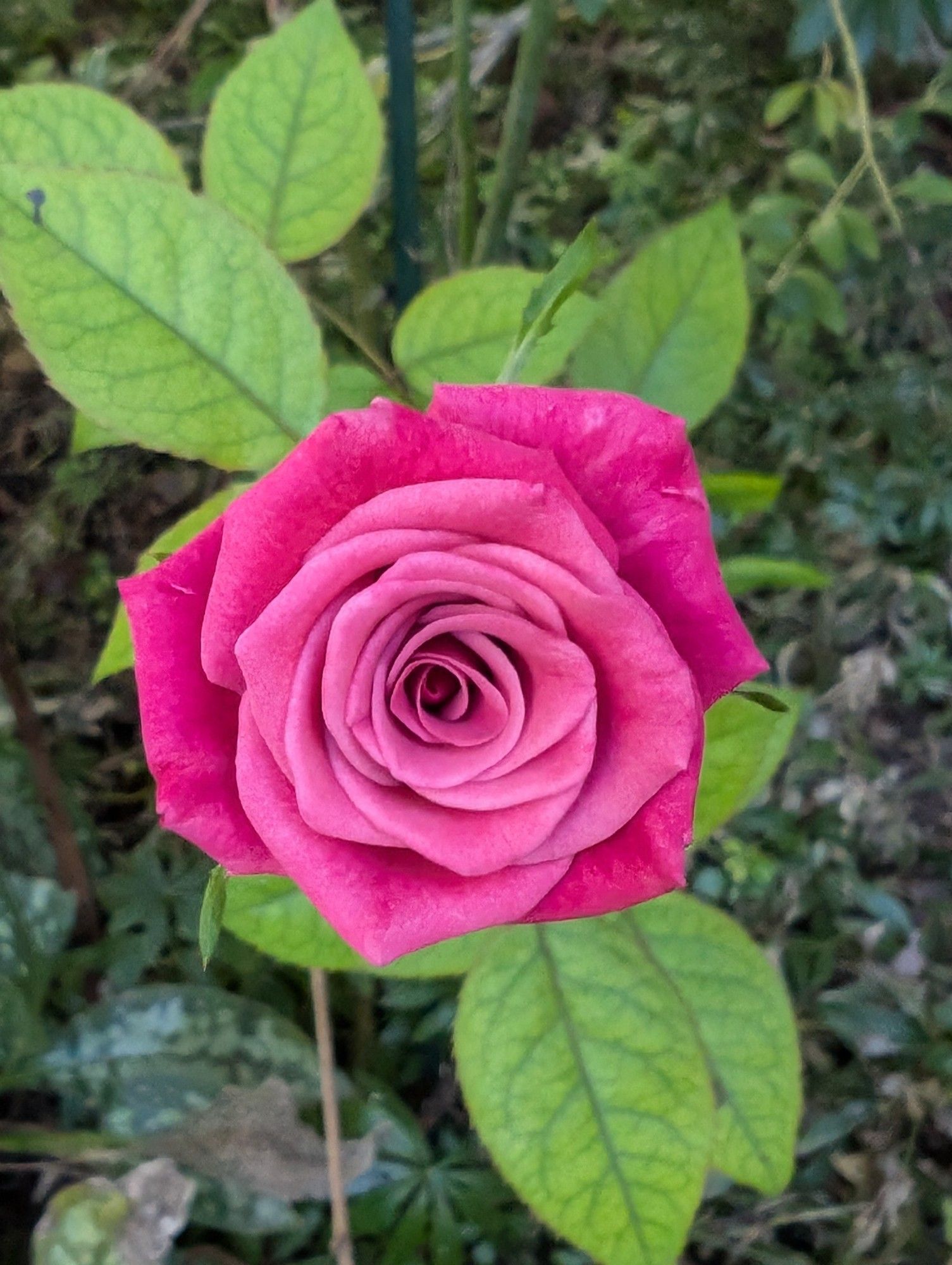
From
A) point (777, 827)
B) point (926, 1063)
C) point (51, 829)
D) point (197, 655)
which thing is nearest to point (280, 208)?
point (197, 655)

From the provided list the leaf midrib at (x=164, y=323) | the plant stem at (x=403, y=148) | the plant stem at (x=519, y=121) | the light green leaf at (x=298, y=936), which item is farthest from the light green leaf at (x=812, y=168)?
the light green leaf at (x=298, y=936)

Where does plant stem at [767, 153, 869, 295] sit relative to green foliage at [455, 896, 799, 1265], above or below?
above

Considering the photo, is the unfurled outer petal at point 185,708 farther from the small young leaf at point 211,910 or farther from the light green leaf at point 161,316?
the light green leaf at point 161,316

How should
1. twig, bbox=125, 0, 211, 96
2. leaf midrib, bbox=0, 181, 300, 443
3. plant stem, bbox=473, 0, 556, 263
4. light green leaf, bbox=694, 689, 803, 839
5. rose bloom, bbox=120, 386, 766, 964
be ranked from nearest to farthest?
rose bloom, bbox=120, 386, 766, 964 → leaf midrib, bbox=0, 181, 300, 443 → light green leaf, bbox=694, 689, 803, 839 → plant stem, bbox=473, 0, 556, 263 → twig, bbox=125, 0, 211, 96

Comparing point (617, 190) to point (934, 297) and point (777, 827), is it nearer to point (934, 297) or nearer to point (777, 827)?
point (934, 297)

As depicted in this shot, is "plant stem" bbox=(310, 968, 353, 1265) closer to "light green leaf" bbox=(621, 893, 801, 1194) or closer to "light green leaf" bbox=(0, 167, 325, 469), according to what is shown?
"light green leaf" bbox=(621, 893, 801, 1194)

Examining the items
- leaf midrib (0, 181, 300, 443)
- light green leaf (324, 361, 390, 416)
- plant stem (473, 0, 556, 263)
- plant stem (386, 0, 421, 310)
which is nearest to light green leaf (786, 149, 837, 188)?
plant stem (473, 0, 556, 263)
